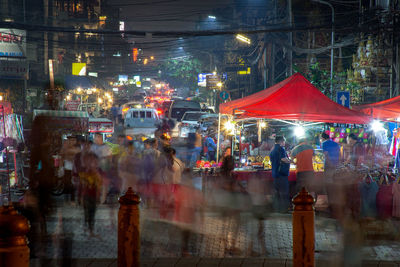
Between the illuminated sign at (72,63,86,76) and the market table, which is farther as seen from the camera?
the illuminated sign at (72,63,86,76)

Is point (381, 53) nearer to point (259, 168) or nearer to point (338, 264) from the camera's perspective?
point (259, 168)

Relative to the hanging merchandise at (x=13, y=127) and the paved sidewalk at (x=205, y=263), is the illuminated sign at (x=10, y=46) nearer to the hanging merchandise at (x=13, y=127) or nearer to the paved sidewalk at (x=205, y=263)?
the hanging merchandise at (x=13, y=127)

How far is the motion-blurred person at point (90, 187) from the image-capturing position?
8977mm

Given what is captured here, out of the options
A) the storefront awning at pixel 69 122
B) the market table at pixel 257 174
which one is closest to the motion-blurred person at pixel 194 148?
the market table at pixel 257 174

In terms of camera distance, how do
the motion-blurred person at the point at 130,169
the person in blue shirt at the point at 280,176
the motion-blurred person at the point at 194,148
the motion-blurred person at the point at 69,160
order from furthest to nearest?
the motion-blurred person at the point at 194,148, the motion-blurred person at the point at 69,160, the person in blue shirt at the point at 280,176, the motion-blurred person at the point at 130,169

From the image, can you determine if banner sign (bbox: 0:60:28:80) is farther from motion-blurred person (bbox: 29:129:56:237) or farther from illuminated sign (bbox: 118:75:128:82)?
illuminated sign (bbox: 118:75:128:82)

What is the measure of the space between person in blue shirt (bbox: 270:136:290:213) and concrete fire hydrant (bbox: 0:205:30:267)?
7922 millimetres

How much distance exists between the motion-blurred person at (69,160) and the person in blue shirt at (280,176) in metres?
4.48

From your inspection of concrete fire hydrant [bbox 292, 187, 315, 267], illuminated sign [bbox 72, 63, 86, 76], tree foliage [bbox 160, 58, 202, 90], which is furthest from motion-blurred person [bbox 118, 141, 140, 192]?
tree foliage [bbox 160, 58, 202, 90]

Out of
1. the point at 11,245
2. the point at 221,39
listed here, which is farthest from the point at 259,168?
the point at 221,39

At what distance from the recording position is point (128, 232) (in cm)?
523

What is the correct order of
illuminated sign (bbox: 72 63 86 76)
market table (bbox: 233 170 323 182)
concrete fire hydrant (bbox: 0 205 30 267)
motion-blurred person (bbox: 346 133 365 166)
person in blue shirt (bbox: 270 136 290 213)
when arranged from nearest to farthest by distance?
concrete fire hydrant (bbox: 0 205 30 267)
person in blue shirt (bbox: 270 136 290 213)
market table (bbox: 233 170 323 182)
motion-blurred person (bbox: 346 133 365 166)
illuminated sign (bbox: 72 63 86 76)

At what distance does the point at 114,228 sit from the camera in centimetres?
947

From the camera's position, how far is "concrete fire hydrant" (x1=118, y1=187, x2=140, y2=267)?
523 centimetres
